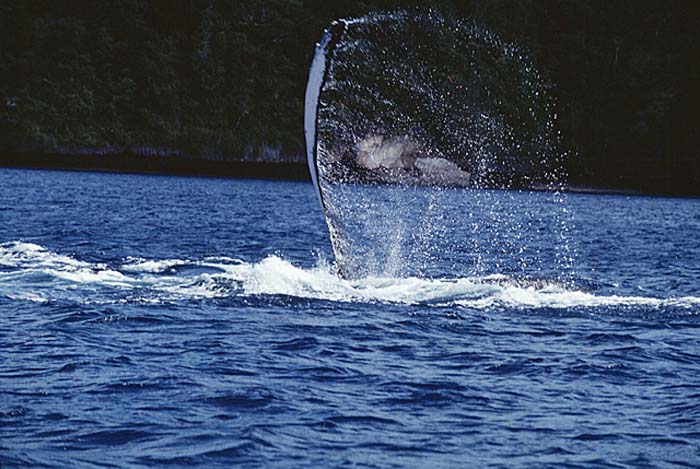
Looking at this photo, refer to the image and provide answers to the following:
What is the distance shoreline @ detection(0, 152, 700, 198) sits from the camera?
136 metres

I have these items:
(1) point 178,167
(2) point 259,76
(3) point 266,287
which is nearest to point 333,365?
(3) point 266,287

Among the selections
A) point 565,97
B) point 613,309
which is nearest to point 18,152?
point 565,97

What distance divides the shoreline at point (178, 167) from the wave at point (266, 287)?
9983cm

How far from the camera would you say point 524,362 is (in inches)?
811

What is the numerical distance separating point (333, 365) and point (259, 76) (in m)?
143

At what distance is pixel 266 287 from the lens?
29.0 meters

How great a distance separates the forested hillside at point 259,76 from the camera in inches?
5787

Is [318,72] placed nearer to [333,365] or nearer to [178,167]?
[333,365]

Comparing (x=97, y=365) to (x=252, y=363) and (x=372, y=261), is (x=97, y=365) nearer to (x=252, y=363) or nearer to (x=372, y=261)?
(x=252, y=363)

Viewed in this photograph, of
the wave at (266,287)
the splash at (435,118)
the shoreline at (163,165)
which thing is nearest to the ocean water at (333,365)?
the wave at (266,287)

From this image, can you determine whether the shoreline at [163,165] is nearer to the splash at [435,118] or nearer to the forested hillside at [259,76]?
the forested hillside at [259,76]

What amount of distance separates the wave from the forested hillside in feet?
369

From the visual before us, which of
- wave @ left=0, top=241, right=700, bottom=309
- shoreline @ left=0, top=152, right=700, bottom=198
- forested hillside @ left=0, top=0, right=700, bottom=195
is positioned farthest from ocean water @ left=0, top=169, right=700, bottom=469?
forested hillside @ left=0, top=0, right=700, bottom=195

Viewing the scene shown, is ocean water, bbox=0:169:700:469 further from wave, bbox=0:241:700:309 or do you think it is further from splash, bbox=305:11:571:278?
splash, bbox=305:11:571:278
